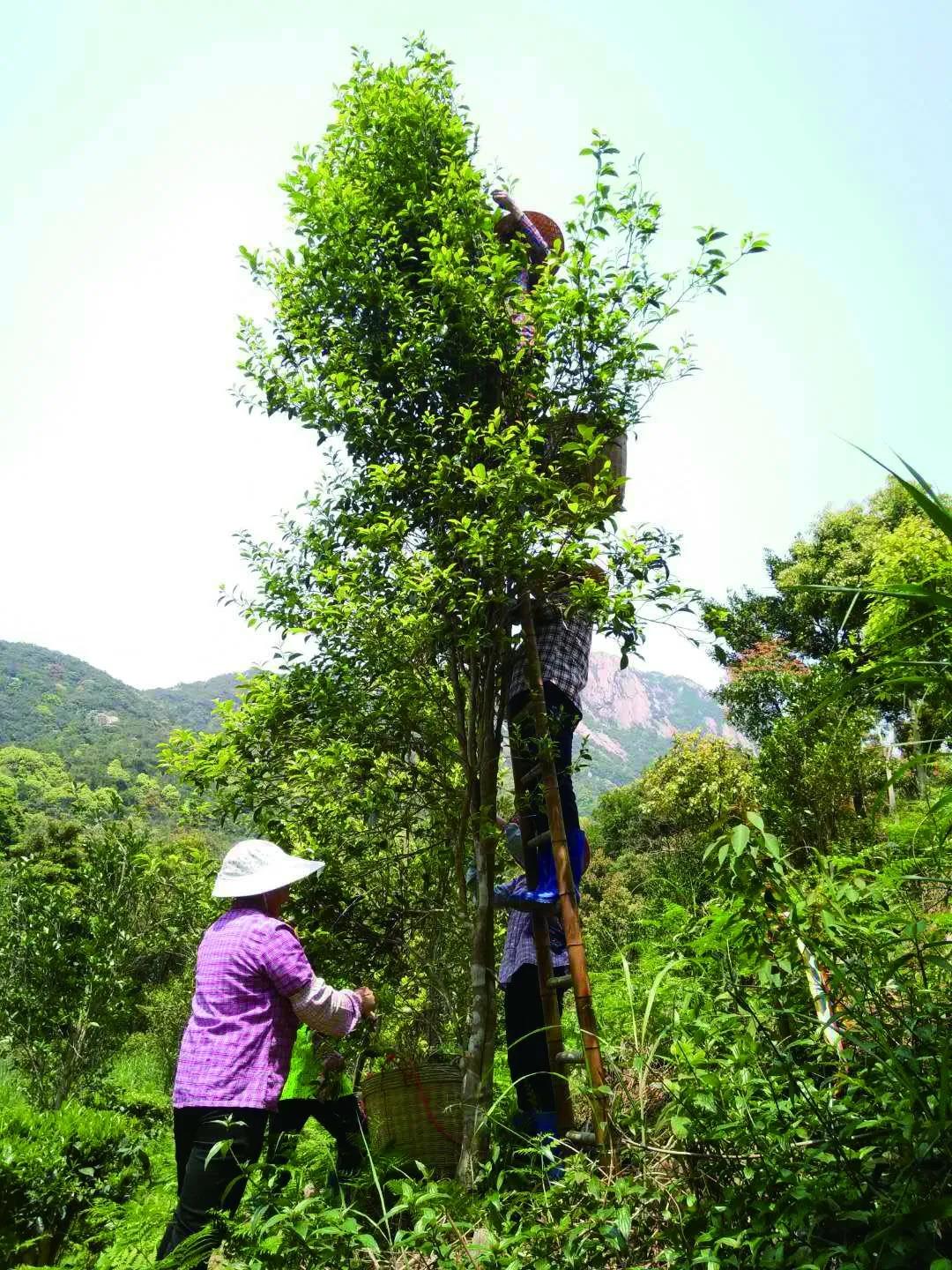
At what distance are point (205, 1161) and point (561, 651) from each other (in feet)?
7.33

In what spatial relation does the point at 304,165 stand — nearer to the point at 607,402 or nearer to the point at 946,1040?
the point at 607,402

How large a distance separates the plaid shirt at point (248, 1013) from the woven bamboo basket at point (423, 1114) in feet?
2.08

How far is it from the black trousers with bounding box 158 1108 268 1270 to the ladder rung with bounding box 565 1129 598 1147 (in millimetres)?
939

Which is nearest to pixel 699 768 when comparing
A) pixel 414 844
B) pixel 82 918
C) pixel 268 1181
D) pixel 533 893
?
pixel 82 918

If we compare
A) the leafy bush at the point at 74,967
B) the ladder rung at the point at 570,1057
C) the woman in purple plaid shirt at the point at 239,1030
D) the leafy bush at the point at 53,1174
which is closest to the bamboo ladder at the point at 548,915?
the ladder rung at the point at 570,1057

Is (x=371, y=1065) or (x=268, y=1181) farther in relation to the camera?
(x=371, y=1065)

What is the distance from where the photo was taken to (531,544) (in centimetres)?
332

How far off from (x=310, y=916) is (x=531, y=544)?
1.93 metres

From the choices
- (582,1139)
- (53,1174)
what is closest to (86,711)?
(53,1174)

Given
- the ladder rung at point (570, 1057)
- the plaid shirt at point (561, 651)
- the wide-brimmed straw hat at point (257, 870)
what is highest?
the plaid shirt at point (561, 651)

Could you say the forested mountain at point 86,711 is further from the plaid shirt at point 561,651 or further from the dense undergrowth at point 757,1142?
the dense undergrowth at point 757,1142

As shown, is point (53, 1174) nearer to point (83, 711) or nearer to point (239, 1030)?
point (239, 1030)

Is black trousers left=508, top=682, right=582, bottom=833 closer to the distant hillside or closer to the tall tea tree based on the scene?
the tall tea tree

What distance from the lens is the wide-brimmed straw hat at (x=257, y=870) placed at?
10.4 ft
